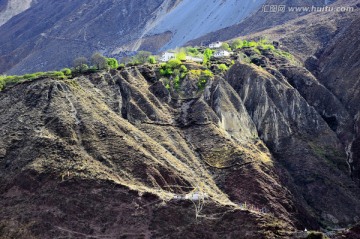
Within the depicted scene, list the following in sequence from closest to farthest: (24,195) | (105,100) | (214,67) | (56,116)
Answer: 1. (24,195)
2. (56,116)
3. (105,100)
4. (214,67)

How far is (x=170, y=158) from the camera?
64.9m

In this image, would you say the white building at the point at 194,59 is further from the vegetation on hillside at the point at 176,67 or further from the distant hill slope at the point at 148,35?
the distant hill slope at the point at 148,35

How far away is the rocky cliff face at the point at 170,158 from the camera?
53.8m

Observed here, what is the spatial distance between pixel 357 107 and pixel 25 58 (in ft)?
455

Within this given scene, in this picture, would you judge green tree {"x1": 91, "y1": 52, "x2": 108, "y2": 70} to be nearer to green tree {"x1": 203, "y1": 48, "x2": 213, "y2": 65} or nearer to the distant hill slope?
green tree {"x1": 203, "y1": 48, "x2": 213, "y2": 65}

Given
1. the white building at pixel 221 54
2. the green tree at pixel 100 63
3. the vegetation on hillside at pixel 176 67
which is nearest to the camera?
the vegetation on hillside at pixel 176 67

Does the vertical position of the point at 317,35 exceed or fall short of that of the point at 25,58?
it falls short

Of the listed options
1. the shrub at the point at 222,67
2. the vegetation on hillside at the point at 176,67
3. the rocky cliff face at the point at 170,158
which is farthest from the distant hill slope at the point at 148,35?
the rocky cliff face at the point at 170,158

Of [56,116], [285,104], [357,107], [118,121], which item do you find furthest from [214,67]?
[56,116]

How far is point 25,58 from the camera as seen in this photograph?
191 m

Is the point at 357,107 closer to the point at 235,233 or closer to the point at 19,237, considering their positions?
the point at 235,233

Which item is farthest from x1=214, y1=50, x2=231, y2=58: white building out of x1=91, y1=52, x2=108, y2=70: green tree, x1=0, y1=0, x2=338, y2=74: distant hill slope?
x1=0, y1=0, x2=338, y2=74: distant hill slope

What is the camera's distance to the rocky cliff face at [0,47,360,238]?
53.8 m

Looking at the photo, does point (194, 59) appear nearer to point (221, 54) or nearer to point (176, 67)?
point (221, 54)
